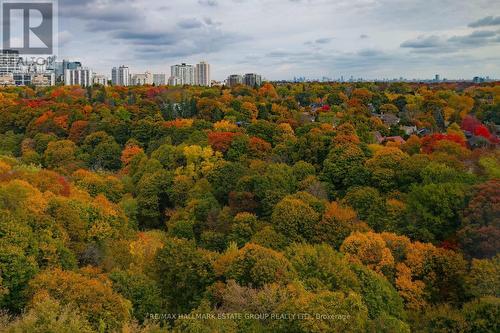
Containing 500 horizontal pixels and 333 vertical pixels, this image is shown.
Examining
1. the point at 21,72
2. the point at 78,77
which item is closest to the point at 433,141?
the point at 78,77

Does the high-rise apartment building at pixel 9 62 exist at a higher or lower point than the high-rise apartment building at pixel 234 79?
higher

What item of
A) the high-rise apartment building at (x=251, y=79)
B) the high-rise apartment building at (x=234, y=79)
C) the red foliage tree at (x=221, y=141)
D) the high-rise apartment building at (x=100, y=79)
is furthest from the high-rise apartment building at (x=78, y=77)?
the red foliage tree at (x=221, y=141)

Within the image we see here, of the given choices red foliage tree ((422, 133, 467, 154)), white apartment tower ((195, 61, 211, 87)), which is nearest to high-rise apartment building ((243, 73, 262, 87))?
white apartment tower ((195, 61, 211, 87))

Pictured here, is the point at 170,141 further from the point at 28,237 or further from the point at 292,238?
the point at 28,237

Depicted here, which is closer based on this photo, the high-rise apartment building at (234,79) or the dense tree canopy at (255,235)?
the dense tree canopy at (255,235)

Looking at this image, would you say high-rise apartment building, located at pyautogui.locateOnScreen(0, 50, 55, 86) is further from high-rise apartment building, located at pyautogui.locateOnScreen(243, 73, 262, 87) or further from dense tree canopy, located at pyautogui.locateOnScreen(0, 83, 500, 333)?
dense tree canopy, located at pyautogui.locateOnScreen(0, 83, 500, 333)

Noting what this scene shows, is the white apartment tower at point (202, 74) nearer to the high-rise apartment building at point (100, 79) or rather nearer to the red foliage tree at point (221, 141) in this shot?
the high-rise apartment building at point (100, 79)
